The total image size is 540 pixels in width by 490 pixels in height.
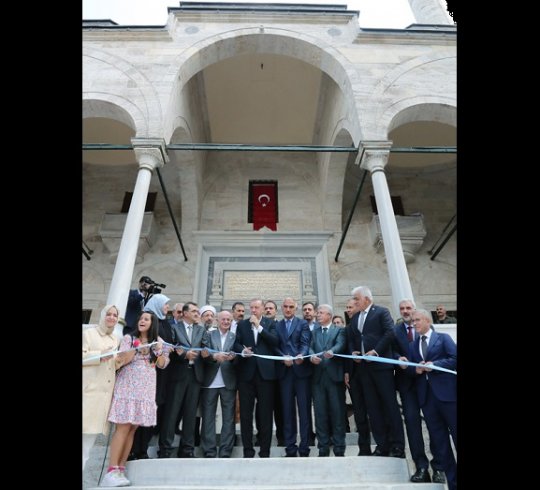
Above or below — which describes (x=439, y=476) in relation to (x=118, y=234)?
below

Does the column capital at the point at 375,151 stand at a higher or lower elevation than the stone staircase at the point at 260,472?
higher

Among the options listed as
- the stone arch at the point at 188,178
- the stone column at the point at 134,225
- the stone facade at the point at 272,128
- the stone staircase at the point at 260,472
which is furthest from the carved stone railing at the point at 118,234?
the stone staircase at the point at 260,472

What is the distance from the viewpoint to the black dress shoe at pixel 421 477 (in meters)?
3.73

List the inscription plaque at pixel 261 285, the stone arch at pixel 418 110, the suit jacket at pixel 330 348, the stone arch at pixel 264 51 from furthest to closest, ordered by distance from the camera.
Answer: the inscription plaque at pixel 261 285, the stone arch at pixel 264 51, the stone arch at pixel 418 110, the suit jacket at pixel 330 348

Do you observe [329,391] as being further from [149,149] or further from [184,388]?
[149,149]

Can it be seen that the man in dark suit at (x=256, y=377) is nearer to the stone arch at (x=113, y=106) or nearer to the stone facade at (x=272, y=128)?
the stone facade at (x=272, y=128)

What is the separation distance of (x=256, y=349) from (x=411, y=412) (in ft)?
5.36

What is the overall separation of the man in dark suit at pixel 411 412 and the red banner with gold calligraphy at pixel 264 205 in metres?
7.00

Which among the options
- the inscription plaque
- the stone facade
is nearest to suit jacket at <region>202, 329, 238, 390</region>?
the stone facade

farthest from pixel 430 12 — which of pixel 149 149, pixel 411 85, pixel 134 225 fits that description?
pixel 134 225

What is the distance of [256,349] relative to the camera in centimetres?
455

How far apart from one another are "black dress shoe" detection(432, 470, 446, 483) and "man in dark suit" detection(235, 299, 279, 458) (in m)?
1.54
